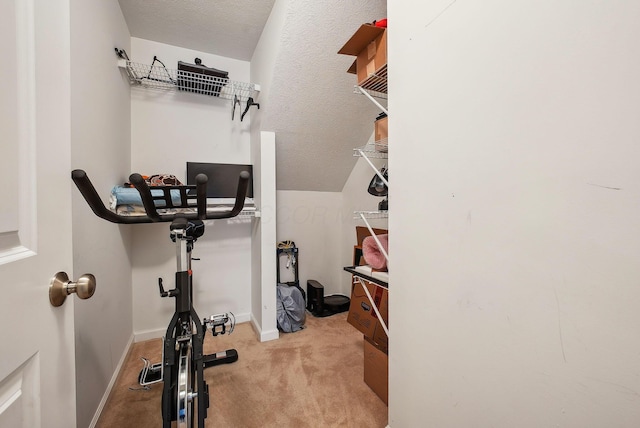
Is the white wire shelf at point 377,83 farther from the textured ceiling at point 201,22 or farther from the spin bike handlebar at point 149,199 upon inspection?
the textured ceiling at point 201,22

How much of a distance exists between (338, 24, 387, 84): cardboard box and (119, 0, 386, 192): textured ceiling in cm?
48

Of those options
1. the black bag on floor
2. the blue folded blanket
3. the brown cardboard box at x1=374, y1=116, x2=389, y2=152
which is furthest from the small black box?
the black bag on floor

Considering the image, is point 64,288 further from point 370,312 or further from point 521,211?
point 370,312

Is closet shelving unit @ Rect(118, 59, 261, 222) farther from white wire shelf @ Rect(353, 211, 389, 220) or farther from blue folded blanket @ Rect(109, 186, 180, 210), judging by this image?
white wire shelf @ Rect(353, 211, 389, 220)

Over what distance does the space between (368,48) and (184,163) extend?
186cm

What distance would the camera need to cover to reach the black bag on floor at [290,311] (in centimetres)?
233

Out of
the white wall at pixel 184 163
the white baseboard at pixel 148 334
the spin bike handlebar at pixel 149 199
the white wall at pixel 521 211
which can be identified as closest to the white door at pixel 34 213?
the spin bike handlebar at pixel 149 199

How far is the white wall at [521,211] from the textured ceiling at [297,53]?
987 mm

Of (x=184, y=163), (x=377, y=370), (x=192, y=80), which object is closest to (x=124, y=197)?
(x=184, y=163)

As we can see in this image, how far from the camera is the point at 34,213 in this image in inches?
19.1

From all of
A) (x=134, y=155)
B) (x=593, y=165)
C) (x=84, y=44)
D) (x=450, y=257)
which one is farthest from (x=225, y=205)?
(x=593, y=165)

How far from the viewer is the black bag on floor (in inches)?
91.8

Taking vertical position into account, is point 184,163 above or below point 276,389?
above

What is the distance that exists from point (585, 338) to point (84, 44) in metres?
2.24
